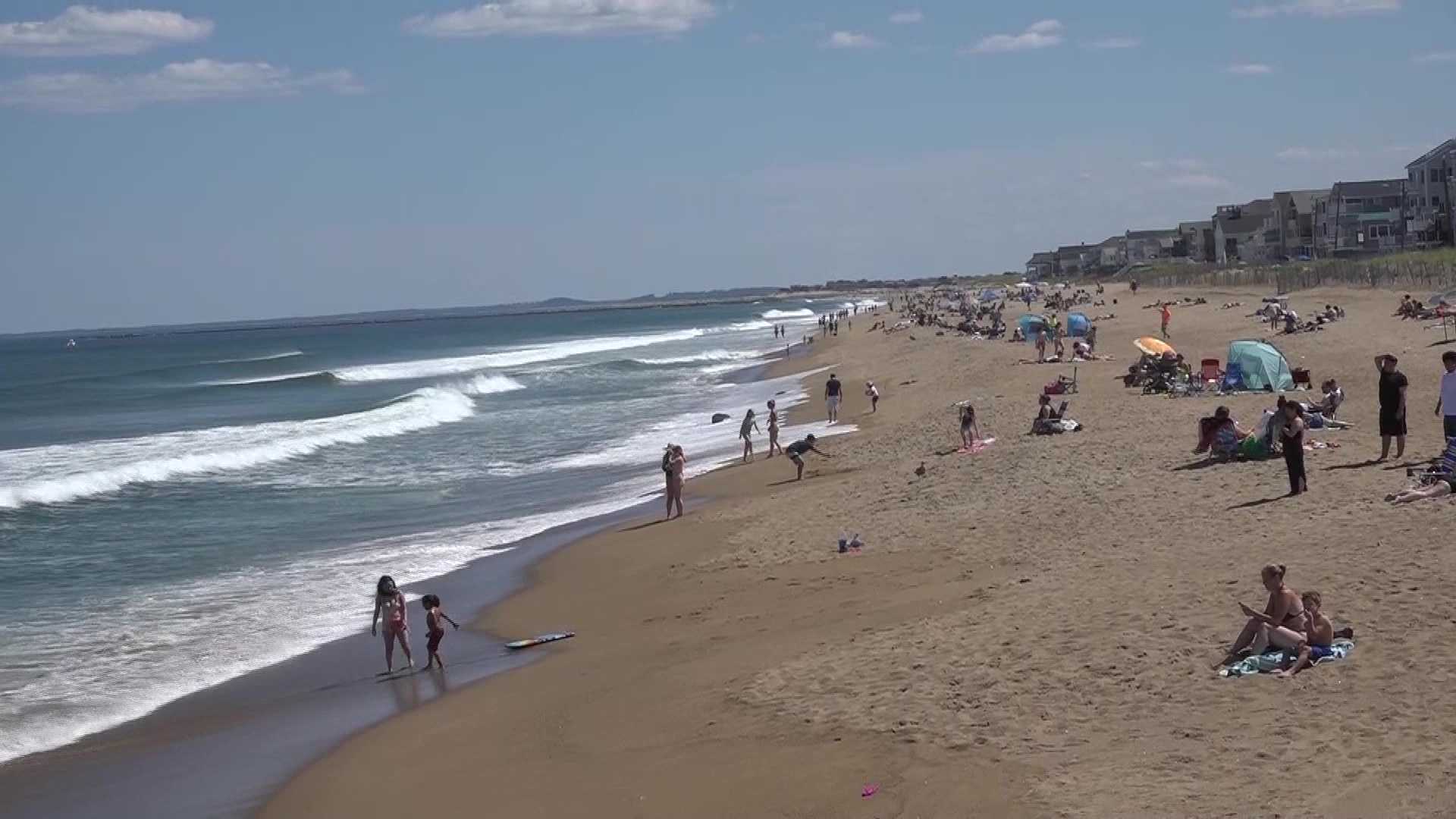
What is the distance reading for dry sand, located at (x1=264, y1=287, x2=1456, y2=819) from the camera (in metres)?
8.31

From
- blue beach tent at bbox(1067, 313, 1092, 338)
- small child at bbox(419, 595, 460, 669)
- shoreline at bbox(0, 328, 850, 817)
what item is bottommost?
shoreline at bbox(0, 328, 850, 817)

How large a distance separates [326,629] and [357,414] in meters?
34.4

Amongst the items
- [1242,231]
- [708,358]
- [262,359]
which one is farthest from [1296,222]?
[262,359]

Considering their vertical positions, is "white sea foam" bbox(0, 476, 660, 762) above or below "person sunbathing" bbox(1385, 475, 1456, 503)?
below

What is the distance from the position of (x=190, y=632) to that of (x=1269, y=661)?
12.3 meters

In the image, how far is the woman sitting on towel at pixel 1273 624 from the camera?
374 inches

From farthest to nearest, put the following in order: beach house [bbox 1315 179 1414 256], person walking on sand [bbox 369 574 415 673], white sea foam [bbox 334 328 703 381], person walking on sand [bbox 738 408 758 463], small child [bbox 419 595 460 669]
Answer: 1. beach house [bbox 1315 179 1414 256]
2. white sea foam [bbox 334 328 703 381]
3. person walking on sand [bbox 738 408 758 463]
4. small child [bbox 419 595 460 669]
5. person walking on sand [bbox 369 574 415 673]

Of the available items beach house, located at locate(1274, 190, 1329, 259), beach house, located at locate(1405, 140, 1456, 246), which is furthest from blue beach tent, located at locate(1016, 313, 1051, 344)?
beach house, located at locate(1274, 190, 1329, 259)

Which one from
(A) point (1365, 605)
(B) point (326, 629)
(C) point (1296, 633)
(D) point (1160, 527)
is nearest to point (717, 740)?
(C) point (1296, 633)

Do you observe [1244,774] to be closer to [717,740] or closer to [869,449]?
[717,740]

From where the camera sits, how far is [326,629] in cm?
1688

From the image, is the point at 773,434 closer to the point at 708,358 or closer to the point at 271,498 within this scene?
the point at 271,498

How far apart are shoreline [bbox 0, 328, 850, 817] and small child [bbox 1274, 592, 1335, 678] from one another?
287 inches

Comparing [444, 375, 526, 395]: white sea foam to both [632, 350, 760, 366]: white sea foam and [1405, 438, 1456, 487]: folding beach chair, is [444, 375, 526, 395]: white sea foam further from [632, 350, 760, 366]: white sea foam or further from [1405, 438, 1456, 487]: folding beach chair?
[1405, 438, 1456, 487]: folding beach chair
